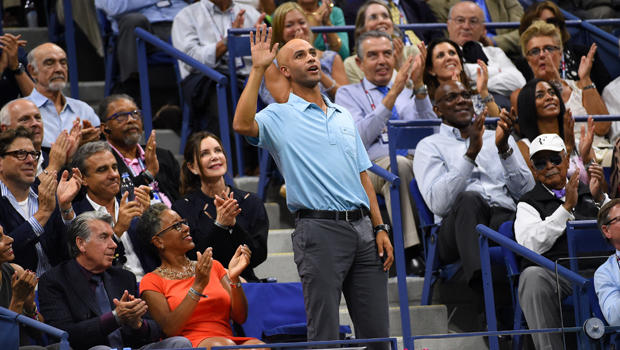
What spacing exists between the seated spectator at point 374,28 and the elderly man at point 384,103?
0.24 m

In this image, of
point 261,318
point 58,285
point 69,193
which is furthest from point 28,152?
point 261,318

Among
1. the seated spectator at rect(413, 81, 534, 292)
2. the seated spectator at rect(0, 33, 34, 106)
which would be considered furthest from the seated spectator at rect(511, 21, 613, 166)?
the seated spectator at rect(0, 33, 34, 106)

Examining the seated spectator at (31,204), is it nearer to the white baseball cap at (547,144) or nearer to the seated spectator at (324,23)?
the white baseball cap at (547,144)

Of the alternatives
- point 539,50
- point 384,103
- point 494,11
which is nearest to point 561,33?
point 539,50

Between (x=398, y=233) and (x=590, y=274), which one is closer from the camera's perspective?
(x=590, y=274)

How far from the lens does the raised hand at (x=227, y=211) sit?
5645mm

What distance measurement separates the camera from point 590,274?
498 cm

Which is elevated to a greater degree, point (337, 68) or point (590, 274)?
point (337, 68)

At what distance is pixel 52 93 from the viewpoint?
7.05m

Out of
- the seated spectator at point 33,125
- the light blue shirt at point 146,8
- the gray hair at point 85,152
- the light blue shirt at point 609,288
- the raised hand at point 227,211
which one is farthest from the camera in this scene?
the light blue shirt at point 146,8

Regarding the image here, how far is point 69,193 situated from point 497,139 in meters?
2.43

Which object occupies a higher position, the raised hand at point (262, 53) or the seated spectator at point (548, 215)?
the raised hand at point (262, 53)

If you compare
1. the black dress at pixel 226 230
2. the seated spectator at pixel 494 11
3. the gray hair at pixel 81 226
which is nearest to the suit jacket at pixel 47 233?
the gray hair at pixel 81 226

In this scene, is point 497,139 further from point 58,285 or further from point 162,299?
point 58,285
